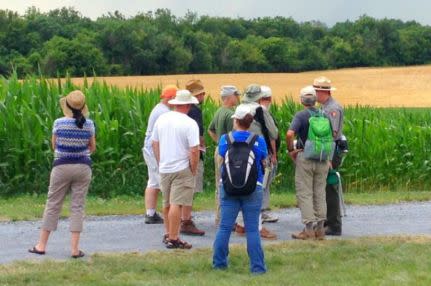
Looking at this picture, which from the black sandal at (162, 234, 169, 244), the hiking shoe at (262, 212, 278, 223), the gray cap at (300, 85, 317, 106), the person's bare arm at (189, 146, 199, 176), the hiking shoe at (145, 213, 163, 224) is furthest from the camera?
the hiking shoe at (262, 212, 278, 223)

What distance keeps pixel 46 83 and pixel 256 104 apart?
6262 millimetres

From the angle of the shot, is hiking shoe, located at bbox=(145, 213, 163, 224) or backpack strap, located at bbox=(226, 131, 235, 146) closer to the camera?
backpack strap, located at bbox=(226, 131, 235, 146)

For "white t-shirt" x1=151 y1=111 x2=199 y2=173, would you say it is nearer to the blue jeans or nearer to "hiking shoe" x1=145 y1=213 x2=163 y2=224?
the blue jeans

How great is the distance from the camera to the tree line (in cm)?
4312

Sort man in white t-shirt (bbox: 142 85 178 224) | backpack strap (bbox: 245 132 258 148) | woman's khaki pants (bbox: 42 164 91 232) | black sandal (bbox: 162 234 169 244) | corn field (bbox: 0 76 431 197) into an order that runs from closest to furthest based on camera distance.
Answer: backpack strap (bbox: 245 132 258 148) < woman's khaki pants (bbox: 42 164 91 232) < black sandal (bbox: 162 234 169 244) < man in white t-shirt (bbox: 142 85 178 224) < corn field (bbox: 0 76 431 197)

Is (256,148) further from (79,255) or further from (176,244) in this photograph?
(79,255)

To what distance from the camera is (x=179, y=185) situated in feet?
31.2

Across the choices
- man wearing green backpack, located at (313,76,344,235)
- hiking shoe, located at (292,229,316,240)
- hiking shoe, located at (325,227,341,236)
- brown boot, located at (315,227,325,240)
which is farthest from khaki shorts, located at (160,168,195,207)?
hiking shoe, located at (325,227,341,236)

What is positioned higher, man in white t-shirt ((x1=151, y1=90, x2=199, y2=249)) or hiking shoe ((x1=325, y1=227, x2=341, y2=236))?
man in white t-shirt ((x1=151, y1=90, x2=199, y2=249))

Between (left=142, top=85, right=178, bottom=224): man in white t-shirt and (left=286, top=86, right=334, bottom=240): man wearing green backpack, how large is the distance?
1526 millimetres

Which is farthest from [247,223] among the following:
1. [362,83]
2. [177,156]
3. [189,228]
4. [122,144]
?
[362,83]

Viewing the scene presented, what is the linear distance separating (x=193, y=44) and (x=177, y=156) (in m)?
46.0

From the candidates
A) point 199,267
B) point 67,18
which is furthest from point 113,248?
point 67,18

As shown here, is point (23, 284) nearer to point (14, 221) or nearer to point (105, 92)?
point (14, 221)
